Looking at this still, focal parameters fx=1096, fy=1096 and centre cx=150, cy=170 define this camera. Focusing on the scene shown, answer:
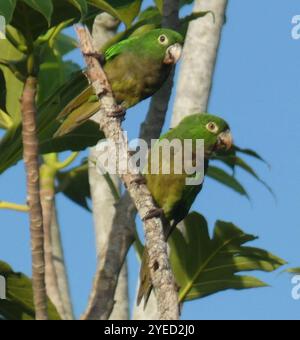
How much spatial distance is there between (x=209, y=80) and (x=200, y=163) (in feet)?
2.19

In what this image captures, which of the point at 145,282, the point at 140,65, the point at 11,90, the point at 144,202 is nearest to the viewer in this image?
the point at 144,202

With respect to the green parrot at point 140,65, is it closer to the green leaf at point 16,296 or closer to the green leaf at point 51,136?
the green leaf at point 51,136

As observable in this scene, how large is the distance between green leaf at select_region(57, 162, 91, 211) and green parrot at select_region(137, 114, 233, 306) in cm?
152

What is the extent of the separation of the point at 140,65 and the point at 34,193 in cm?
99

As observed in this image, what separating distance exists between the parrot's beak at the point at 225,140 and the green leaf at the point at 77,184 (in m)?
1.62

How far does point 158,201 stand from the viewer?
541 centimetres

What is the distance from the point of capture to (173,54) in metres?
5.48

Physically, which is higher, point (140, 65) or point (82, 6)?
point (140, 65)

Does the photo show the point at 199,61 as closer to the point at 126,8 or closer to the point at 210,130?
the point at 126,8

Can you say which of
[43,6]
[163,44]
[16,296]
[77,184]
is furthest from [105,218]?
[43,6]
